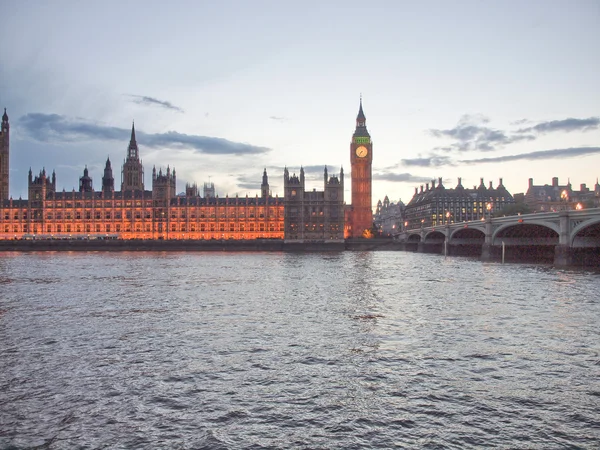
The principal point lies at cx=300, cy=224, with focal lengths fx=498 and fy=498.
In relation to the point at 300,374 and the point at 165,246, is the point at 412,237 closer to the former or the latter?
the point at 165,246

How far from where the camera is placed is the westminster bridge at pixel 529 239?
193 feet

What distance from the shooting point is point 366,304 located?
101 feet

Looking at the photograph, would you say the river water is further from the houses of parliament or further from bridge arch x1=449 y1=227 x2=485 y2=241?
the houses of parliament

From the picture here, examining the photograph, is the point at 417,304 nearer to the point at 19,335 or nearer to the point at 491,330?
the point at 491,330

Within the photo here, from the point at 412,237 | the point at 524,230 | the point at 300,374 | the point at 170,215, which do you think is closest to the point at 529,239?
the point at 524,230

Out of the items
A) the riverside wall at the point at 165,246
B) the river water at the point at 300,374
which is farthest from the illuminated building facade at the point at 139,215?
the river water at the point at 300,374

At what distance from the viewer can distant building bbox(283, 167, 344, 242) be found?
172 m

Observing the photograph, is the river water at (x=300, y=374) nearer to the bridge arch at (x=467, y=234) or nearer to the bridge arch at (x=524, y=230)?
the bridge arch at (x=524, y=230)

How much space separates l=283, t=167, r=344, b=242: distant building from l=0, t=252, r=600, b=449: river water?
460ft

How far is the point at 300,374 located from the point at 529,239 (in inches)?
3095

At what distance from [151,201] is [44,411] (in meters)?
173

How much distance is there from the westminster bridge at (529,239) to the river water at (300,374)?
31.1 m

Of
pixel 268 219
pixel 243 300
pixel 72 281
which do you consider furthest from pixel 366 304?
pixel 268 219

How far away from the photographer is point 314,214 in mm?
172625
